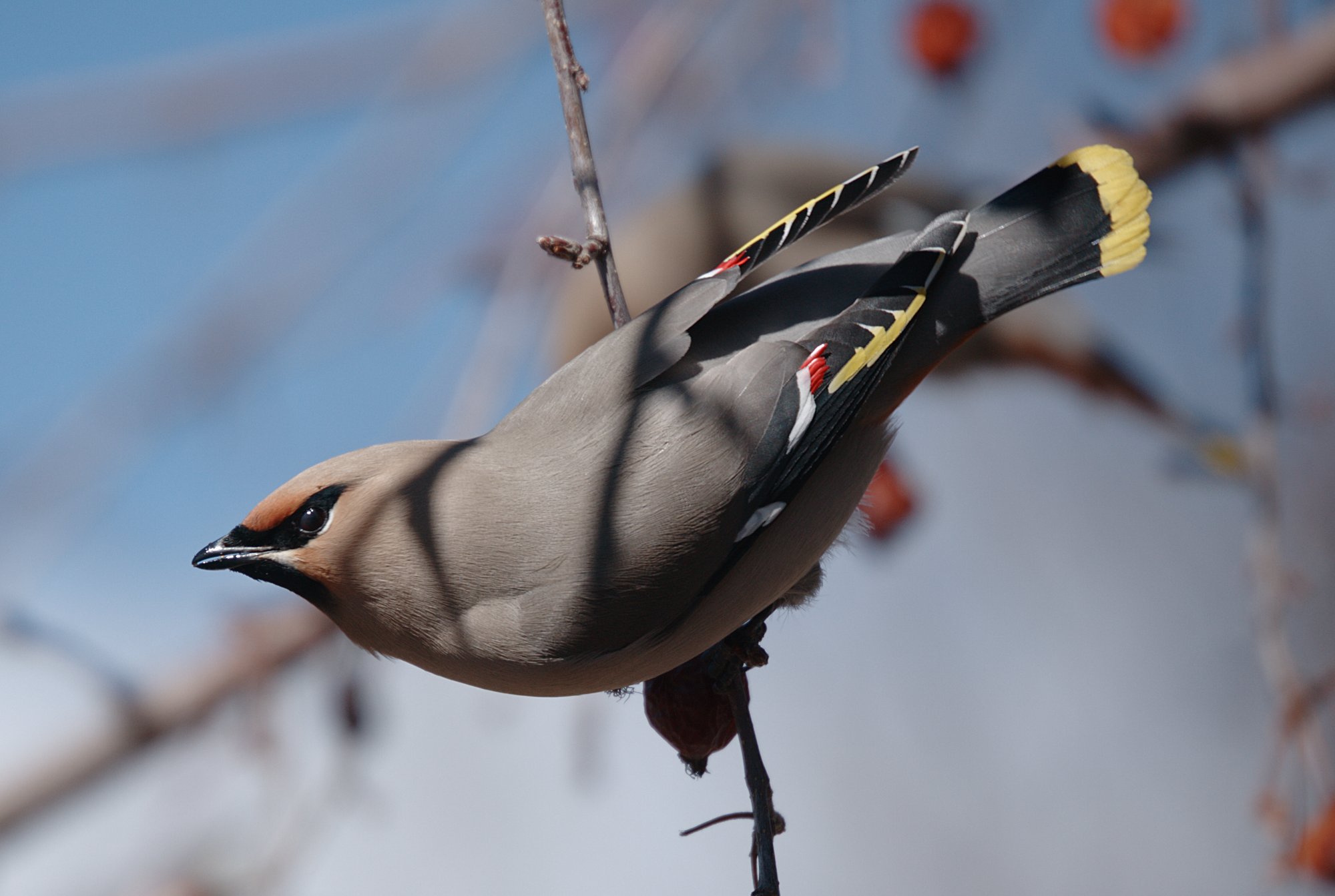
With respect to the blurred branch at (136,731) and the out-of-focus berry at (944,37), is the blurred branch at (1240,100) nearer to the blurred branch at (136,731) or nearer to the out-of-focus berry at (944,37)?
the out-of-focus berry at (944,37)

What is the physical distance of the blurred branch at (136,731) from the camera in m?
3.19

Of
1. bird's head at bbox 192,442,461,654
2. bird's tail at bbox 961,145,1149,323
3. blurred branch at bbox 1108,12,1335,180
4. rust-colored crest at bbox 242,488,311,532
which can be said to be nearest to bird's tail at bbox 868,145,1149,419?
bird's tail at bbox 961,145,1149,323

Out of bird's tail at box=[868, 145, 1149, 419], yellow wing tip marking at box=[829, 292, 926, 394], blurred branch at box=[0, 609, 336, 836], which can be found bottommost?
blurred branch at box=[0, 609, 336, 836]

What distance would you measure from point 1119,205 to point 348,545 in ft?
3.39

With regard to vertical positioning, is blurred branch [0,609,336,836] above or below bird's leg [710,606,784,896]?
above

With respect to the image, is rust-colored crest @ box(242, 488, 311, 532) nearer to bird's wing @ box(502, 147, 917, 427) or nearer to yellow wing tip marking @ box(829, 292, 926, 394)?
bird's wing @ box(502, 147, 917, 427)

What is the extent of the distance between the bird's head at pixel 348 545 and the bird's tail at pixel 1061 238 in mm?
742

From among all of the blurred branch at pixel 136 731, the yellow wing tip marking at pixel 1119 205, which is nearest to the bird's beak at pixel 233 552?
the yellow wing tip marking at pixel 1119 205

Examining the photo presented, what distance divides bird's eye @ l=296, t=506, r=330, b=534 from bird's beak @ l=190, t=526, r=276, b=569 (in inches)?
1.6

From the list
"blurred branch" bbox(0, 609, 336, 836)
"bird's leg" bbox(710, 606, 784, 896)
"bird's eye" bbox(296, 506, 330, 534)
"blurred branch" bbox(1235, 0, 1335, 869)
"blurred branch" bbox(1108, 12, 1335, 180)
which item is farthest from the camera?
"blurred branch" bbox(0, 609, 336, 836)

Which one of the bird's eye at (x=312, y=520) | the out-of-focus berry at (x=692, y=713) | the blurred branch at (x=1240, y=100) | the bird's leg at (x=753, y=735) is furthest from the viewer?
the blurred branch at (x=1240, y=100)

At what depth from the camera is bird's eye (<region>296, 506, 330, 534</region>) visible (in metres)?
1.32

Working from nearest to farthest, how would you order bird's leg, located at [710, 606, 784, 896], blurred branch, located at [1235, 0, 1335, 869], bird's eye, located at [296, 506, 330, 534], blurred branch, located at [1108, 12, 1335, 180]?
bird's leg, located at [710, 606, 784, 896] < bird's eye, located at [296, 506, 330, 534] < blurred branch, located at [1235, 0, 1335, 869] < blurred branch, located at [1108, 12, 1335, 180]

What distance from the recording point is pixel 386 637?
1321 mm
